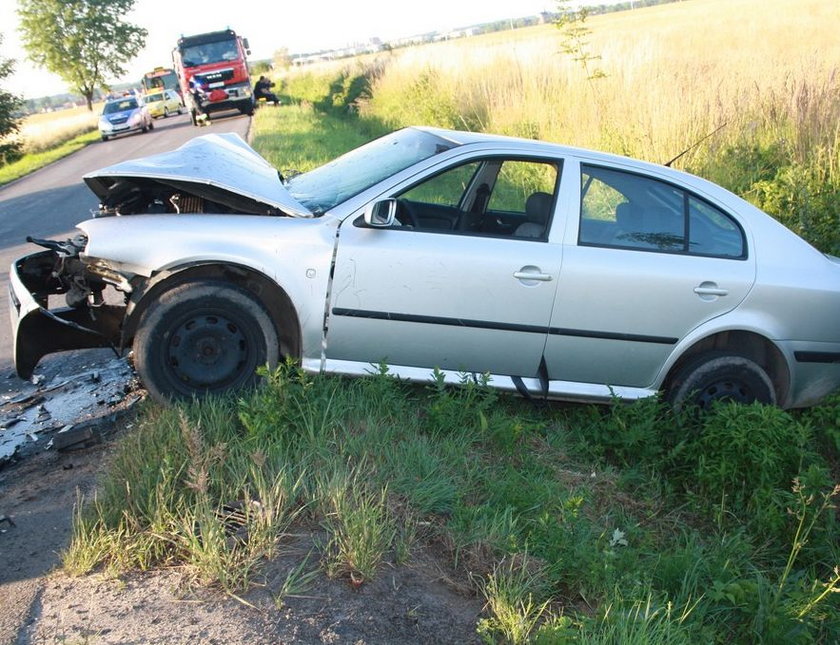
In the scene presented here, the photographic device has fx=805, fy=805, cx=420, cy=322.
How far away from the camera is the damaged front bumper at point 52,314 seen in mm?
4543

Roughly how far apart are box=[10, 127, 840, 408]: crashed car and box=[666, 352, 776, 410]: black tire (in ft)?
0.04

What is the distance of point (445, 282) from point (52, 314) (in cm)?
225

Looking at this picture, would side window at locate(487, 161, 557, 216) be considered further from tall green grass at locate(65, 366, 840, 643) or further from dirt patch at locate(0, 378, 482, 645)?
dirt patch at locate(0, 378, 482, 645)

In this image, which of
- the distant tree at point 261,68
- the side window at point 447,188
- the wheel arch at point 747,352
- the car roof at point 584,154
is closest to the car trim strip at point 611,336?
the wheel arch at point 747,352

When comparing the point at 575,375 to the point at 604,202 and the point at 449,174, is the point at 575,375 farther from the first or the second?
the point at 449,174

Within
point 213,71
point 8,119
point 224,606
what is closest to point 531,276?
point 224,606

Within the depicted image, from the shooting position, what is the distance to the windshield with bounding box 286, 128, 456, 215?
4.88m

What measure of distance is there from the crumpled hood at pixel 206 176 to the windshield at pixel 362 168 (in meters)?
0.19

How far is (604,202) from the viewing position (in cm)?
490

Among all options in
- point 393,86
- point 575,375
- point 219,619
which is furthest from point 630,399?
point 393,86

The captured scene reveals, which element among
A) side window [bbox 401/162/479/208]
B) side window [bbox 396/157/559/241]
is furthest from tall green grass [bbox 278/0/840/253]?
side window [bbox 401/162/479/208]

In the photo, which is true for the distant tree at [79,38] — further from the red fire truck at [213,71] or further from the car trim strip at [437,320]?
the car trim strip at [437,320]

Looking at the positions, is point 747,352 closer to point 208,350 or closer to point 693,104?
point 208,350

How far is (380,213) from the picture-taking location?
4492 millimetres
